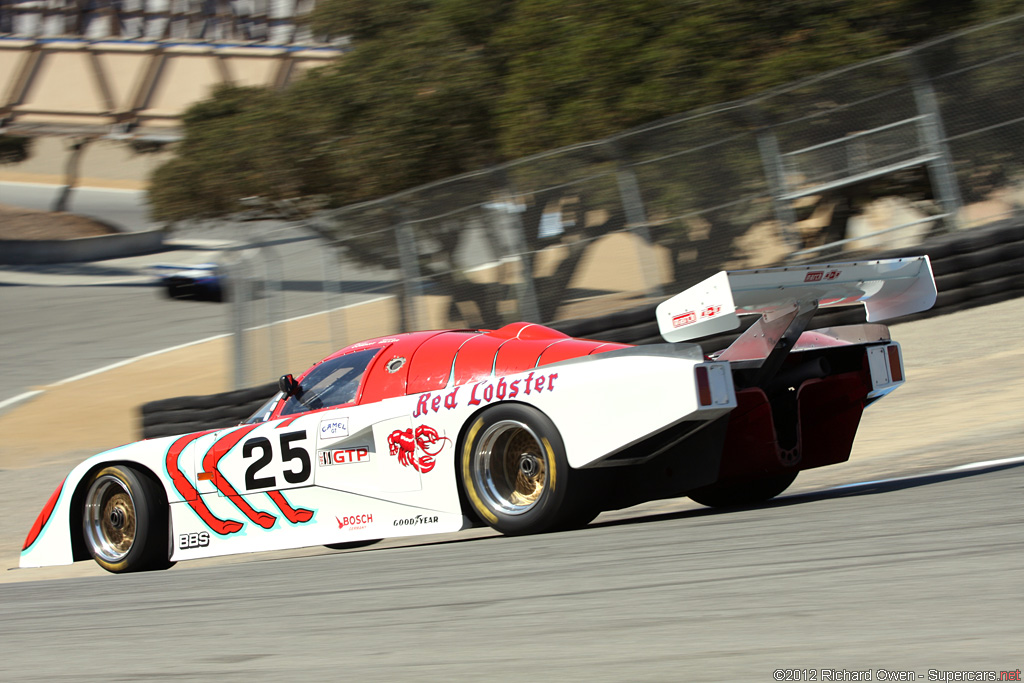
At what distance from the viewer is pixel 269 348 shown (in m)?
13.1

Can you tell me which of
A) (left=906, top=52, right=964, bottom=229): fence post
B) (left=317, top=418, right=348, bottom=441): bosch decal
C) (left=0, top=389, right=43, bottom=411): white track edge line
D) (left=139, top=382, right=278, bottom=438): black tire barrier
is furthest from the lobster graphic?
(left=0, top=389, right=43, bottom=411): white track edge line

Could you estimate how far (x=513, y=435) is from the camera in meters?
5.55

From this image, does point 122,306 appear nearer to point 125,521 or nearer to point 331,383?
point 125,521

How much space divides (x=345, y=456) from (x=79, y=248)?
100 feet

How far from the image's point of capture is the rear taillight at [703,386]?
4973 millimetres

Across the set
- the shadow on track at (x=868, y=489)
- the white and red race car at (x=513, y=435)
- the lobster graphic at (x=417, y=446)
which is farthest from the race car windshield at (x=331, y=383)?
the shadow on track at (x=868, y=489)

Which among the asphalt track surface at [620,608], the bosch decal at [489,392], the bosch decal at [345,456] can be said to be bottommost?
the asphalt track surface at [620,608]

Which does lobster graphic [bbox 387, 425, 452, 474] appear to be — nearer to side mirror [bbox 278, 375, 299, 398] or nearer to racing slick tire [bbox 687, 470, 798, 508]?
side mirror [bbox 278, 375, 299, 398]

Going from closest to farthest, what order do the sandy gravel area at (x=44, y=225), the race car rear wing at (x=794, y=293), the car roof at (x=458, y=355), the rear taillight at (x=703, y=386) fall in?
the race car rear wing at (x=794, y=293) < the rear taillight at (x=703, y=386) < the car roof at (x=458, y=355) < the sandy gravel area at (x=44, y=225)

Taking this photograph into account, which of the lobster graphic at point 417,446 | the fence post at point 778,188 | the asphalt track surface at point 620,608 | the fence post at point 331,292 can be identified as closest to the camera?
the asphalt track surface at point 620,608

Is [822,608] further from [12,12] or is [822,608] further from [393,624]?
[12,12]

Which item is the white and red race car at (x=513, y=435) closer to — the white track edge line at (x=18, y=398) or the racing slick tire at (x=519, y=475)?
the racing slick tire at (x=519, y=475)

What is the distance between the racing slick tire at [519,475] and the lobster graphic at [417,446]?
0.17m

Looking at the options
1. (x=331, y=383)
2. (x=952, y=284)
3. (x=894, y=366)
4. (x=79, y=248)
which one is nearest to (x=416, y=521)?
(x=331, y=383)
